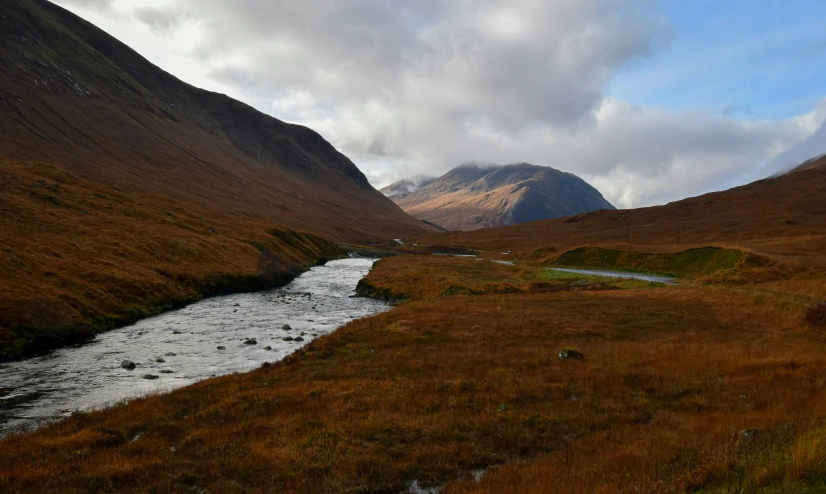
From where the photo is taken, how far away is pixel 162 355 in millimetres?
32188

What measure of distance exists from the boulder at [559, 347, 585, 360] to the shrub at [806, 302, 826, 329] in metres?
15.6

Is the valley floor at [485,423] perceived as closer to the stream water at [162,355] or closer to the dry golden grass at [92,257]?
the stream water at [162,355]

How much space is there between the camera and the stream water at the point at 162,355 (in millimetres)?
22969

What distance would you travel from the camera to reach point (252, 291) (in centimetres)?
6856

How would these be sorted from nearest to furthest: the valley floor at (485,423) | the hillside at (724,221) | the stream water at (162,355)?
the valley floor at (485,423), the stream water at (162,355), the hillside at (724,221)

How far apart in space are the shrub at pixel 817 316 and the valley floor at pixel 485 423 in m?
0.49

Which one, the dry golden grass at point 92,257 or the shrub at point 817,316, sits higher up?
the dry golden grass at point 92,257

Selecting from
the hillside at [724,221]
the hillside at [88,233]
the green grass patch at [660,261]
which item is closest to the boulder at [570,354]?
the hillside at [88,233]

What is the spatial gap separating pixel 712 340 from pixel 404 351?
59.1 feet

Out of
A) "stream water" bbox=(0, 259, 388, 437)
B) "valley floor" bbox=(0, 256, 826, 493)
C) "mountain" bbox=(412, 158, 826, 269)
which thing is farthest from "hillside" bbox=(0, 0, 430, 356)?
"mountain" bbox=(412, 158, 826, 269)

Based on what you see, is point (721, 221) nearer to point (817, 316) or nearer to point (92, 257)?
point (817, 316)

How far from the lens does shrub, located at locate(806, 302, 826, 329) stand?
91.2ft

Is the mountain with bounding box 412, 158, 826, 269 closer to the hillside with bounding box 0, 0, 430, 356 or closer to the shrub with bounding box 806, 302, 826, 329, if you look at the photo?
the shrub with bounding box 806, 302, 826, 329

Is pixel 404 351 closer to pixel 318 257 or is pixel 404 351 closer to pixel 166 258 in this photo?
pixel 166 258
